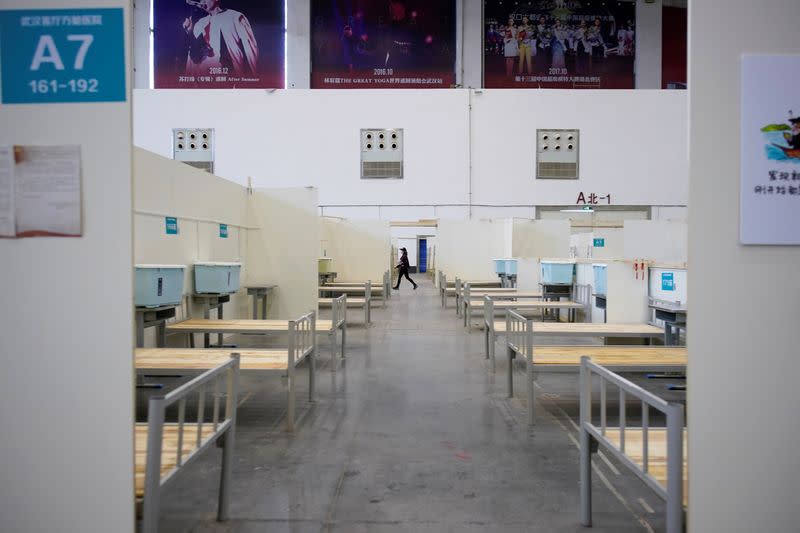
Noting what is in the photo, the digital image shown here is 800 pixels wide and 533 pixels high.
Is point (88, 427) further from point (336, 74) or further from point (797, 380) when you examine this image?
point (336, 74)

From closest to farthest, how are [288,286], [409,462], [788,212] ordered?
[788,212], [409,462], [288,286]

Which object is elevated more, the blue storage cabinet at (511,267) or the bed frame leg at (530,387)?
the blue storage cabinet at (511,267)

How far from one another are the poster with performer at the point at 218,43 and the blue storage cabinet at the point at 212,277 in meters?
12.0

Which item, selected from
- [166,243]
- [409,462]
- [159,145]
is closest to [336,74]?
[159,145]

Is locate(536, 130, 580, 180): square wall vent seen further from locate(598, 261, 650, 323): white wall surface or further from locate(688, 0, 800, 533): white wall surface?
locate(688, 0, 800, 533): white wall surface

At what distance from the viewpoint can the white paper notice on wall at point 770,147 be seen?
1793 mm

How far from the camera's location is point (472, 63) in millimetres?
17391

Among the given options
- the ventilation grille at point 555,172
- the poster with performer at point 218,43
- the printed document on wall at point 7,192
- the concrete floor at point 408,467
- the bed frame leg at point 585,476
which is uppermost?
the poster with performer at point 218,43

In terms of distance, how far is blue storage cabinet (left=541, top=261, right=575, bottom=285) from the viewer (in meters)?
9.31

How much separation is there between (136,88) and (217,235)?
39.2 ft

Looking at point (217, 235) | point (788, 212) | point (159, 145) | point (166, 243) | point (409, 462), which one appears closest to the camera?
point (788, 212)

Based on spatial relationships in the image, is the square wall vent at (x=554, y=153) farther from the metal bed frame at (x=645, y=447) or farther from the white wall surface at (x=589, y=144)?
the metal bed frame at (x=645, y=447)

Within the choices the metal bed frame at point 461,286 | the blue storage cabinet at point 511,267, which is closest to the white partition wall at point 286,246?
the metal bed frame at point 461,286

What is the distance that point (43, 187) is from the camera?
5.94ft
